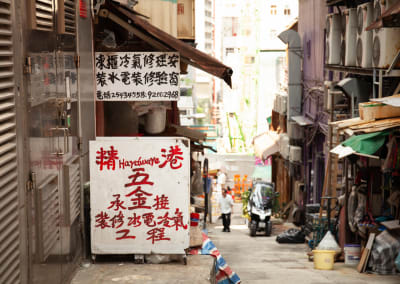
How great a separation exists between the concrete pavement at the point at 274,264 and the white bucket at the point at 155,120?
12.8 ft

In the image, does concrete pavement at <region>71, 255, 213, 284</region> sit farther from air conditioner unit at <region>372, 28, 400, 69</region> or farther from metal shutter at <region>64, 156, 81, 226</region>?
air conditioner unit at <region>372, 28, 400, 69</region>

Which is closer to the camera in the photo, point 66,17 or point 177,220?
point 66,17

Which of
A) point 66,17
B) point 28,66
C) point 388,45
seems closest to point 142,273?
point 66,17

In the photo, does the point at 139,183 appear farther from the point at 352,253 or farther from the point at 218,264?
the point at 352,253

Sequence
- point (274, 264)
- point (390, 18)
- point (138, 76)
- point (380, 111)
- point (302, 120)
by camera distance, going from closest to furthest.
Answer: point (138, 76)
point (390, 18)
point (380, 111)
point (274, 264)
point (302, 120)

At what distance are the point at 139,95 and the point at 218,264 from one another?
8.32 feet

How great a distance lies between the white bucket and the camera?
11.5 meters

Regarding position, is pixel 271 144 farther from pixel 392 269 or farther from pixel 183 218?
pixel 183 218

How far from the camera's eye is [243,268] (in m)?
15.8

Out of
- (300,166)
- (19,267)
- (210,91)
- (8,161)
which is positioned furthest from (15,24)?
(210,91)

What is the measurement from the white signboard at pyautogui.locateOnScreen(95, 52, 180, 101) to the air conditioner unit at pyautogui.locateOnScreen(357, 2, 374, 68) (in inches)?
301

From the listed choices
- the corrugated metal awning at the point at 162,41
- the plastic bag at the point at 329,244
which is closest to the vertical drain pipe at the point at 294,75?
the plastic bag at the point at 329,244

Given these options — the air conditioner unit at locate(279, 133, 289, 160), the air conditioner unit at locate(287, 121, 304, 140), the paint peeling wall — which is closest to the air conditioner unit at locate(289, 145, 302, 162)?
the paint peeling wall

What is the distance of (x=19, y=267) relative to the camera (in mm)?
5367
